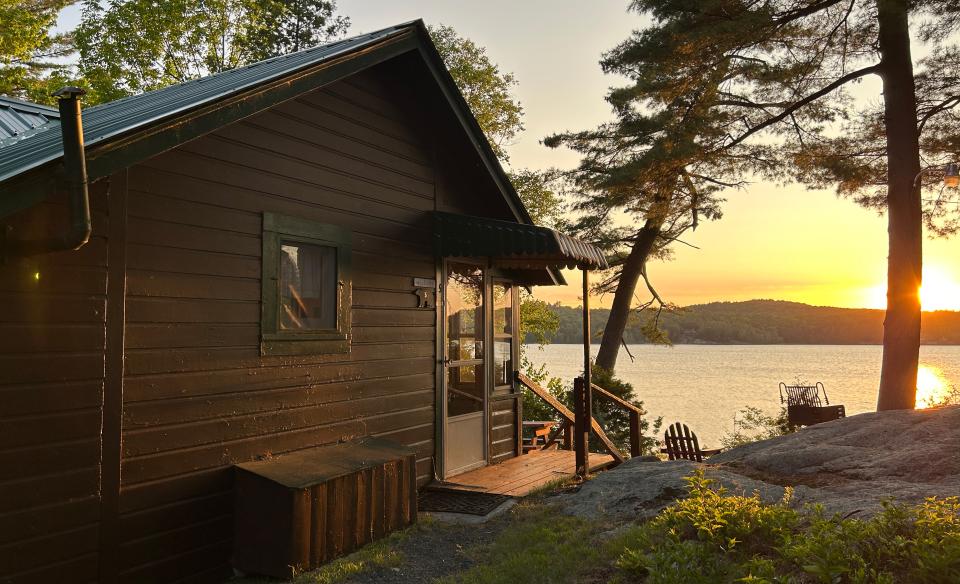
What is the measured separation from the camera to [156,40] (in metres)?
20.7

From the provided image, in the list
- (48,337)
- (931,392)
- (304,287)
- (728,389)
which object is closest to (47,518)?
(48,337)

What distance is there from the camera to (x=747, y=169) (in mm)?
16484

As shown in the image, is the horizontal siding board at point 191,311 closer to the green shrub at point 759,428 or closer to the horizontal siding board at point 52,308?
the horizontal siding board at point 52,308

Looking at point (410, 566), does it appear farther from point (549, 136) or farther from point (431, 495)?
point (549, 136)

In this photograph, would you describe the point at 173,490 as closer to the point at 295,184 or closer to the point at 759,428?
the point at 295,184

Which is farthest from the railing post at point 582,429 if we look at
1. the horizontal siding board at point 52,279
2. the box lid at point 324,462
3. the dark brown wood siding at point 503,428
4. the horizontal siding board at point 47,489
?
the horizontal siding board at point 52,279

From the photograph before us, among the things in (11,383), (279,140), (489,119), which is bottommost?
(11,383)

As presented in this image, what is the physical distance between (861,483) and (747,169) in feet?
41.4

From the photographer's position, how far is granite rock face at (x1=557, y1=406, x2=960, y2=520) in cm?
493

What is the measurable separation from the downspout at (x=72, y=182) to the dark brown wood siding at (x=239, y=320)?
2.37 feet

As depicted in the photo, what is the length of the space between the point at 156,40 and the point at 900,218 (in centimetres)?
2066

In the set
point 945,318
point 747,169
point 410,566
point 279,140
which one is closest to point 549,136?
point 747,169

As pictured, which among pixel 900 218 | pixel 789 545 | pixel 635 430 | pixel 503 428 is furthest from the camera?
pixel 900 218

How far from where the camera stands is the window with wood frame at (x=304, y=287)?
5.34 meters
